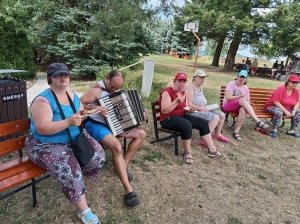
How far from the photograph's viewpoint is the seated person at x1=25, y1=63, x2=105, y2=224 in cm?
223

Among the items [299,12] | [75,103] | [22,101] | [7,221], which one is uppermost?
[299,12]

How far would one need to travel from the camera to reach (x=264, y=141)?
5.16m

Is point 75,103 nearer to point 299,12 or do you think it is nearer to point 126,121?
point 126,121

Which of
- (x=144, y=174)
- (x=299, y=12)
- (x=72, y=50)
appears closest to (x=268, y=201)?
(x=144, y=174)

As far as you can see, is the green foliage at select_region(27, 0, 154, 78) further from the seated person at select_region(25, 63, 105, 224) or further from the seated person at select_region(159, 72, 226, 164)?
the seated person at select_region(25, 63, 105, 224)

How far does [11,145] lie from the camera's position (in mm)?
2473

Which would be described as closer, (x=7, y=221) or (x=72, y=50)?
(x=7, y=221)

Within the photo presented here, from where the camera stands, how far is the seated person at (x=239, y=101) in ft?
16.5

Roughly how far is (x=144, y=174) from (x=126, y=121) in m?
0.80

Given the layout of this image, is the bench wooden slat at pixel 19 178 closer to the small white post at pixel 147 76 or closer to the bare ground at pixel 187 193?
the bare ground at pixel 187 193

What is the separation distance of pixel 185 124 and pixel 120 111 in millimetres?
1178

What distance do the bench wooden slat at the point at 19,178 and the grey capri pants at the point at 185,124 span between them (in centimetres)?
203

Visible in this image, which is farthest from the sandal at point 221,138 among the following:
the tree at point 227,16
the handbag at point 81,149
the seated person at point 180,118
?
the tree at point 227,16

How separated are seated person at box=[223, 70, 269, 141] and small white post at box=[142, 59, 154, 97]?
2.36 meters
